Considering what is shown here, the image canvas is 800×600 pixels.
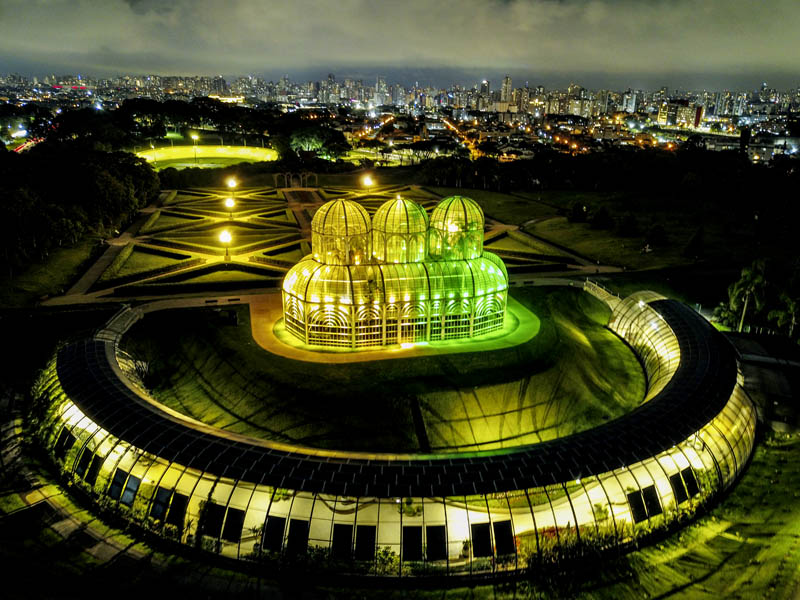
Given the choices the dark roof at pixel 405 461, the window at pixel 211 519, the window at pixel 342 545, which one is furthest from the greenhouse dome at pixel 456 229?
the window at pixel 211 519

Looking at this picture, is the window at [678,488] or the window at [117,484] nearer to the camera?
the window at [117,484]

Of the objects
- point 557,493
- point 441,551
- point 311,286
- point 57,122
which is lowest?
point 441,551

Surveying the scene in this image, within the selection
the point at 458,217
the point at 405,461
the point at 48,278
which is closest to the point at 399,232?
the point at 458,217

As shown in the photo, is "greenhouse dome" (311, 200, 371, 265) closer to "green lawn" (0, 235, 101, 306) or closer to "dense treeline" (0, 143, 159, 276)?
"green lawn" (0, 235, 101, 306)

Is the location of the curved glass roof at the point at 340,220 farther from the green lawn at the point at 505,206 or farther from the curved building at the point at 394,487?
the green lawn at the point at 505,206

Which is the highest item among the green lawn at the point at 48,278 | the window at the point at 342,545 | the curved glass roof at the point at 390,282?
the curved glass roof at the point at 390,282

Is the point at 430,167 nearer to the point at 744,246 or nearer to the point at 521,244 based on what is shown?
the point at 521,244

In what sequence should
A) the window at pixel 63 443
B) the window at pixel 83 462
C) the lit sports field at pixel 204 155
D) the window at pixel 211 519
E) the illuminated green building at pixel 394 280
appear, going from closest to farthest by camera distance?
the window at pixel 211 519 → the window at pixel 83 462 → the window at pixel 63 443 → the illuminated green building at pixel 394 280 → the lit sports field at pixel 204 155

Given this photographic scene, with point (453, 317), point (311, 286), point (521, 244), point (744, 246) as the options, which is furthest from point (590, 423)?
point (744, 246)
